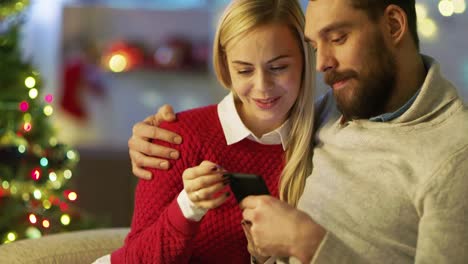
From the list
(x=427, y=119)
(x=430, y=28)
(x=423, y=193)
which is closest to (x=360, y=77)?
(x=427, y=119)

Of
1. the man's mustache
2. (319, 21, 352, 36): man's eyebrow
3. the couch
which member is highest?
(319, 21, 352, 36): man's eyebrow

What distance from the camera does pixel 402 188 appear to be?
1.64m

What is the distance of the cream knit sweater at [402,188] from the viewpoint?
1543 mm

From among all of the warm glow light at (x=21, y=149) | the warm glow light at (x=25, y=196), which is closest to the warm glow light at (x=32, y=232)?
the warm glow light at (x=25, y=196)

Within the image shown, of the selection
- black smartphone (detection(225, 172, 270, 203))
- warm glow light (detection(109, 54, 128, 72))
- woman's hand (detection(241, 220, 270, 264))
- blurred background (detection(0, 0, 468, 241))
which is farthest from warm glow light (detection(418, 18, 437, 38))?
black smartphone (detection(225, 172, 270, 203))

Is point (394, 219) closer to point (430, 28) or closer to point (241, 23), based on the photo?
point (241, 23)

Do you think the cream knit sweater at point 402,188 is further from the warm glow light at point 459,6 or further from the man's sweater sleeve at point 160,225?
the warm glow light at point 459,6

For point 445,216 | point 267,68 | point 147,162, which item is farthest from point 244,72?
point 445,216

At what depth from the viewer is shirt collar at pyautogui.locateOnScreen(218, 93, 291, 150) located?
1993 mm

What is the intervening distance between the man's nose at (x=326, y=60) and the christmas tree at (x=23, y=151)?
63.4 inches

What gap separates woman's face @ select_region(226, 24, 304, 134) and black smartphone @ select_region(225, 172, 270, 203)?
30 cm

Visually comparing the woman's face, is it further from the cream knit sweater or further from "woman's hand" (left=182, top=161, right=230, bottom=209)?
"woman's hand" (left=182, top=161, right=230, bottom=209)

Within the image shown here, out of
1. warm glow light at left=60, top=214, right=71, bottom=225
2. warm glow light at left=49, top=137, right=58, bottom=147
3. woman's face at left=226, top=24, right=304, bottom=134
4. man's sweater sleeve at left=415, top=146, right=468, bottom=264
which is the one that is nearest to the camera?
man's sweater sleeve at left=415, top=146, right=468, bottom=264

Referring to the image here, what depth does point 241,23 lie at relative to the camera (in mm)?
1925
